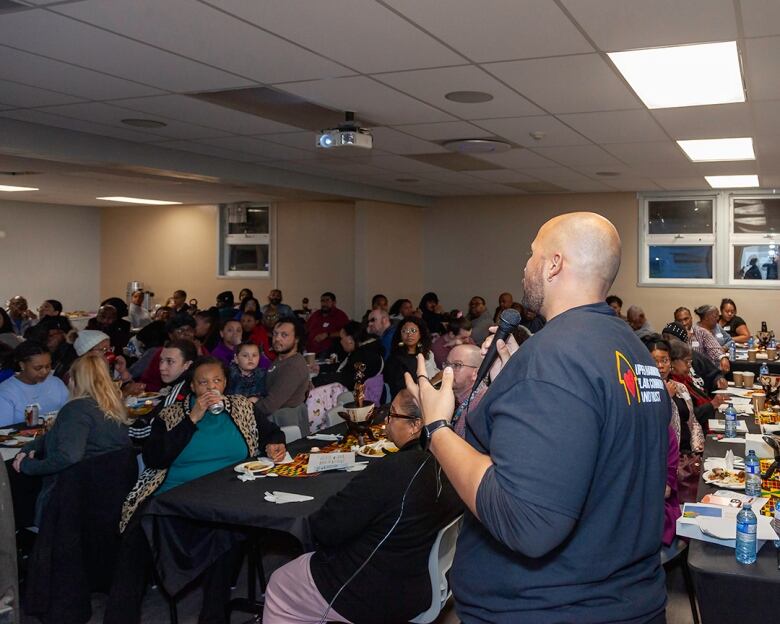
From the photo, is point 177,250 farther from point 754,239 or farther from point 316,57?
point 316,57

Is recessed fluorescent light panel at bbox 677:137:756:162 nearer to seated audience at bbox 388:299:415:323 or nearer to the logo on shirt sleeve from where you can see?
seated audience at bbox 388:299:415:323

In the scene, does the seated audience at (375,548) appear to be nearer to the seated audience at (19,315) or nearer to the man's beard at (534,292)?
the man's beard at (534,292)

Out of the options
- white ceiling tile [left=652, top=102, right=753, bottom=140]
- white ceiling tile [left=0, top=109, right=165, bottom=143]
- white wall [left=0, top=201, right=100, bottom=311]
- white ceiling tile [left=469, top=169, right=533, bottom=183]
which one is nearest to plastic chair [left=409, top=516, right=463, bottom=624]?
white ceiling tile [left=652, top=102, right=753, bottom=140]

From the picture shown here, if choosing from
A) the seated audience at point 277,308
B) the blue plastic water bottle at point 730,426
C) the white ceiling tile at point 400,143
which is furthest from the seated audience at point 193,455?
the seated audience at point 277,308

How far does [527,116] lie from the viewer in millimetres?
5207

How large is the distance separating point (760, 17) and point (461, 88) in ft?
5.64

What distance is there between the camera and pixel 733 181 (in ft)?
30.2

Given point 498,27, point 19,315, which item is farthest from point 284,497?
point 19,315

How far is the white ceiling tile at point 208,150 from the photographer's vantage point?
6.66 metres

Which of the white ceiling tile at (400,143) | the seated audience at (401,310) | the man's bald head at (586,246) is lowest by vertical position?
the seated audience at (401,310)

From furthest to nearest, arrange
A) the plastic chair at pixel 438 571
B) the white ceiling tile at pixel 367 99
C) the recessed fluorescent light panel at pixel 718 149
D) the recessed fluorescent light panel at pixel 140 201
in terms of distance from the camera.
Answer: the recessed fluorescent light panel at pixel 140 201
the recessed fluorescent light panel at pixel 718 149
the white ceiling tile at pixel 367 99
the plastic chair at pixel 438 571

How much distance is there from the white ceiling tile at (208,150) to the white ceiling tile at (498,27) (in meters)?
3.67

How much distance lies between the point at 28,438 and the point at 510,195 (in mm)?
8531

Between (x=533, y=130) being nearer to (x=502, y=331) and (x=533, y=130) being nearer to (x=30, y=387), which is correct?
(x=30, y=387)
